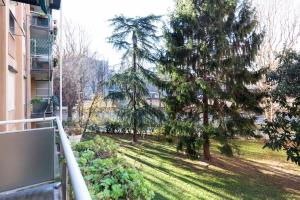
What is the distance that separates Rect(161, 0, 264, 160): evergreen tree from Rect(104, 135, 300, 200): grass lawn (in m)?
1.09

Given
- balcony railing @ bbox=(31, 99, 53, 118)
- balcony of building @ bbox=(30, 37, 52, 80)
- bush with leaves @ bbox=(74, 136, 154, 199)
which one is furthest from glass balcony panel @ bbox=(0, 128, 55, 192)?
balcony of building @ bbox=(30, 37, 52, 80)

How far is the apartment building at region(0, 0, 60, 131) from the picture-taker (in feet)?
19.6

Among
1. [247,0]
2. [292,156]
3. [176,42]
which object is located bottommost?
[292,156]

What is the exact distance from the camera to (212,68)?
11453 mm

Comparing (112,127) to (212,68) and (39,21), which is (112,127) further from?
(212,68)

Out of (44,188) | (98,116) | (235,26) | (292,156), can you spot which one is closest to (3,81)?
(44,188)

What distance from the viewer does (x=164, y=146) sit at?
1560 centimetres

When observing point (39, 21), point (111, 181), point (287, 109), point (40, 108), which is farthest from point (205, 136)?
point (111, 181)

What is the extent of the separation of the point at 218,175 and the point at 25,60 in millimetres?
8761

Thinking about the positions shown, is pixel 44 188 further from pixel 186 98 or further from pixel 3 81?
pixel 186 98

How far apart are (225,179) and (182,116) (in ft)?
11.2

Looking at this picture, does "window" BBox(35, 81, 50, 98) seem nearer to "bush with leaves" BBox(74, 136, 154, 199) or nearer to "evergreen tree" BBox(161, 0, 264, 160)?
"evergreen tree" BBox(161, 0, 264, 160)

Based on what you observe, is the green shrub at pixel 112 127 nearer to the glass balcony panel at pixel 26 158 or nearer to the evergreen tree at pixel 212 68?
the evergreen tree at pixel 212 68

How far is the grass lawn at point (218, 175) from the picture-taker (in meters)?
8.95
